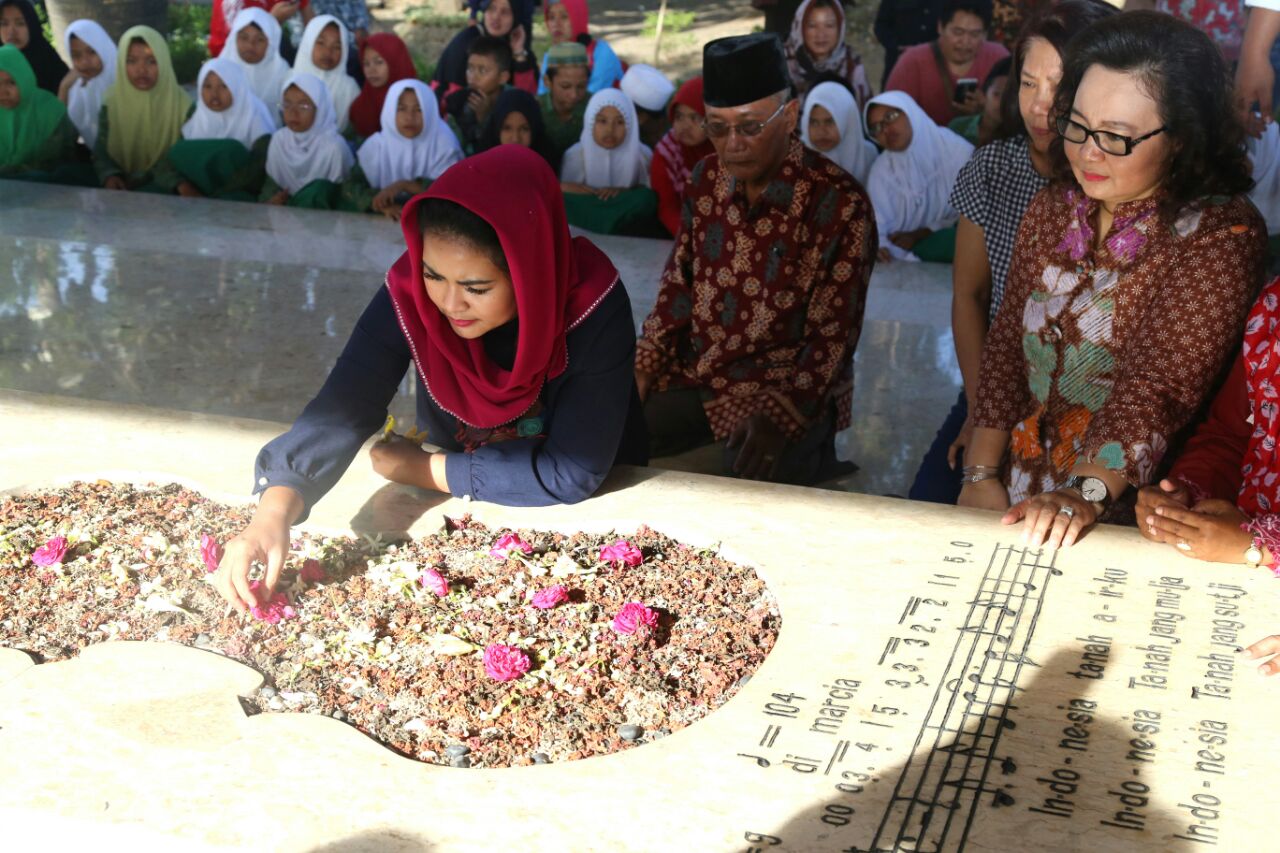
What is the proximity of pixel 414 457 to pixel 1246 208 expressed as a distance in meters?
1.50

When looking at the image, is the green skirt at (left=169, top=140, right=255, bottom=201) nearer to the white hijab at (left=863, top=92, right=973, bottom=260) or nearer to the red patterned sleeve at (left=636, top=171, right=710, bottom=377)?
the white hijab at (left=863, top=92, right=973, bottom=260)

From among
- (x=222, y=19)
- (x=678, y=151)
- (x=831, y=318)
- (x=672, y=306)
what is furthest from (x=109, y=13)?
(x=831, y=318)

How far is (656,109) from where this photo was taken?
6.73m

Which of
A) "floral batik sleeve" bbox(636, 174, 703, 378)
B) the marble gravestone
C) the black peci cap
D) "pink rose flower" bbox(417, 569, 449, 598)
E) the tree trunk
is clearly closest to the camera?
the marble gravestone

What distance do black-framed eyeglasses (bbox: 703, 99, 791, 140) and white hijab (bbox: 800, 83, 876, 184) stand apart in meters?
2.58

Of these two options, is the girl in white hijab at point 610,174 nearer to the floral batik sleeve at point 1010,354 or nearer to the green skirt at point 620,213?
the green skirt at point 620,213

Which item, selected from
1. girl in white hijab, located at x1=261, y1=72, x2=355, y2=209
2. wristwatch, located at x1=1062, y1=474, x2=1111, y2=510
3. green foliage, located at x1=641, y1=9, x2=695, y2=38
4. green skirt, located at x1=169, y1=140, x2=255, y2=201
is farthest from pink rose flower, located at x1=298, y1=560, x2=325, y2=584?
green foliage, located at x1=641, y1=9, x2=695, y2=38

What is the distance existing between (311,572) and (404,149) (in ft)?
14.9

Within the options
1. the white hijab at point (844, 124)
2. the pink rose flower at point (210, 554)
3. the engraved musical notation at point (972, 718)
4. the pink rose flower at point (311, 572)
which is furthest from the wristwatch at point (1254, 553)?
the white hijab at point (844, 124)

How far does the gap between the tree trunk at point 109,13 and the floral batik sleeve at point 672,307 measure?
25.0ft

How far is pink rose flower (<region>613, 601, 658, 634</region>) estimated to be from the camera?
2008 millimetres

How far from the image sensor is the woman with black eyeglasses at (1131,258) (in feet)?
7.42

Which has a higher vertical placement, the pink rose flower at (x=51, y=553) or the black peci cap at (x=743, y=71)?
the black peci cap at (x=743, y=71)

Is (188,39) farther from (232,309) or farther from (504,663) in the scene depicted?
(504,663)
